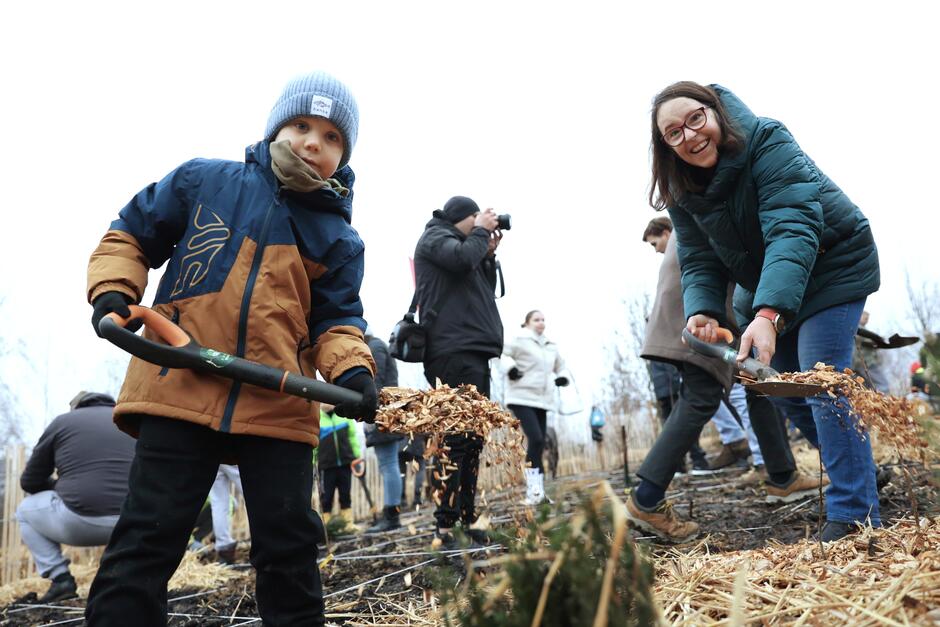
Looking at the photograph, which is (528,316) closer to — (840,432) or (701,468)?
(701,468)

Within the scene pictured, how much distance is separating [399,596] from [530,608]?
203 centimetres

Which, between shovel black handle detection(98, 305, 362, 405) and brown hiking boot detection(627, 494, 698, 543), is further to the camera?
brown hiking boot detection(627, 494, 698, 543)

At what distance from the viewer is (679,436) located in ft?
11.1

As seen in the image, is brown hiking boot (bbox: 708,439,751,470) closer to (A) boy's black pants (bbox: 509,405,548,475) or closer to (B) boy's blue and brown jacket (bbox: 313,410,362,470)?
(A) boy's black pants (bbox: 509,405,548,475)

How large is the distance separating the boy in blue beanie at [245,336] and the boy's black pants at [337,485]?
4.88 meters

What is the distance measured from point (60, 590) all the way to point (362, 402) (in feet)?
11.8

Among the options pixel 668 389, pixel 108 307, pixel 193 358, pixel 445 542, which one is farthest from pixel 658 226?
pixel 108 307

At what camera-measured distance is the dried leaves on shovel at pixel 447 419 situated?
2092 millimetres

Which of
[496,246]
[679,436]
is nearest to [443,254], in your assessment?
[496,246]

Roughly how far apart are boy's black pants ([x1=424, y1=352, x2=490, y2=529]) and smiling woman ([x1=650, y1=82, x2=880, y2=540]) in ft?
4.44

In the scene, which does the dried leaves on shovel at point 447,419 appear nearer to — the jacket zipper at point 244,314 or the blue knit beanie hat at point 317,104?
the jacket zipper at point 244,314

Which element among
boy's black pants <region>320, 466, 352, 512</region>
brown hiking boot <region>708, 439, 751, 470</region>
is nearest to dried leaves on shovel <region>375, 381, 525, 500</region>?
boy's black pants <region>320, 466, 352, 512</region>

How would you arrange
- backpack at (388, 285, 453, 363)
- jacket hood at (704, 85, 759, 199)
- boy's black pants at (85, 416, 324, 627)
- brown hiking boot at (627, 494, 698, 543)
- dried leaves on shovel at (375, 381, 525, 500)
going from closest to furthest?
1. boy's black pants at (85, 416, 324, 627)
2. dried leaves on shovel at (375, 381, 525, 500)
3. jacket hood at (704, 85, 759, 199)
4. brown hiking boot at (627, 494, 698, 543)
5. backpack at (388, 285, 453, 363)

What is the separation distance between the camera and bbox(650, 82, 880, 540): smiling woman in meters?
2.35
